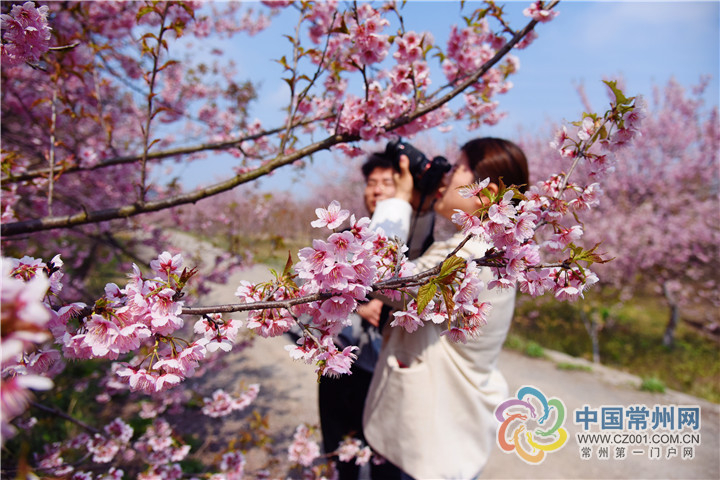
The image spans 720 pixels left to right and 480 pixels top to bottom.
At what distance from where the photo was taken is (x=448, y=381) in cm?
175

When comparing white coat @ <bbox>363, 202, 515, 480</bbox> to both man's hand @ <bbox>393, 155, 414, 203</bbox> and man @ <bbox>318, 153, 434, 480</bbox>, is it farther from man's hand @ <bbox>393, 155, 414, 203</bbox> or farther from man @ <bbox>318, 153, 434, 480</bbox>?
man's hand @ <bbox>393, 155, 414, 203</bbox>

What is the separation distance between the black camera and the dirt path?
56.8 inches

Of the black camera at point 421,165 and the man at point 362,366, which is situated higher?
the black camera at point 421,165

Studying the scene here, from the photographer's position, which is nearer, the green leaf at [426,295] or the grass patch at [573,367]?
the green leaf at [426,295]

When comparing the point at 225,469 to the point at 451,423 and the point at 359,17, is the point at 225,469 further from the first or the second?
the point at 359,17

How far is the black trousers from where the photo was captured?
246 cm

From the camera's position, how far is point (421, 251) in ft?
6.89

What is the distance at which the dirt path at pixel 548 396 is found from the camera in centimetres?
364

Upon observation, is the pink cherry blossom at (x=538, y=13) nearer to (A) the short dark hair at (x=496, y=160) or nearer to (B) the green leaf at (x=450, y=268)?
(A) the short dark hair at (x=496, y=160)

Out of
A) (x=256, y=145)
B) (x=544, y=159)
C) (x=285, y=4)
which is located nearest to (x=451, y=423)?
(x=256, y=145)

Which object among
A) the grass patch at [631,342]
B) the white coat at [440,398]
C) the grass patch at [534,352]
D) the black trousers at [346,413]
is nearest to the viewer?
the white coat at [440,398]

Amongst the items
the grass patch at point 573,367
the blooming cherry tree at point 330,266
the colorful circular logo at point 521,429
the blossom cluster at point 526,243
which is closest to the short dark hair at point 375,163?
the blooming cherry tree at point 330,266

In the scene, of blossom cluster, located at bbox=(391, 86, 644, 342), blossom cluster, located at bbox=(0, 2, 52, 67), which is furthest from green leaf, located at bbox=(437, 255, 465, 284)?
blossom cluster, located at bbox=(0, 2, 52, 67)

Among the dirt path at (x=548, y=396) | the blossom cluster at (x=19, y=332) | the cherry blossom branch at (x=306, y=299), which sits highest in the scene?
the cherry blossom branch at (x=306, y=299)
